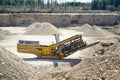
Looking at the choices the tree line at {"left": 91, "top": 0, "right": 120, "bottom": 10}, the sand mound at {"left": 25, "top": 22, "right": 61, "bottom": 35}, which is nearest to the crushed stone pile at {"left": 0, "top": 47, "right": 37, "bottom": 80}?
the sand mound at {"left": 25, "top": 22, "right": 61, "bottom": 35}

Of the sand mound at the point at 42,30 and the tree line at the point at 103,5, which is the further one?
the tree line at the point at 103,5

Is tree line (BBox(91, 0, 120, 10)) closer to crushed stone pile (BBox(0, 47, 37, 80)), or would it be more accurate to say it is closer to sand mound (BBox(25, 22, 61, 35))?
sand mound (BBox(25, 22, 61, 35))

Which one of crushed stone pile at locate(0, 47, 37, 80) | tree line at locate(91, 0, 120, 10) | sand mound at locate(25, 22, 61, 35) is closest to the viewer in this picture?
crushed stone pile at locate(0, 47, 37, 80)

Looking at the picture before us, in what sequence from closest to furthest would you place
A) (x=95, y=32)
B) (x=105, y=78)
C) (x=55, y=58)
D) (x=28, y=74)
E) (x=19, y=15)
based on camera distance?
1. (x=105, y=78)
2. (x=28, y=74)
3. (x=55, y=58)
4. (x=95, y=32)
5. (x=19, y=15)

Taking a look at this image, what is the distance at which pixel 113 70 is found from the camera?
9484 mm

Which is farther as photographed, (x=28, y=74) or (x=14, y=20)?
(x=14, y=20)

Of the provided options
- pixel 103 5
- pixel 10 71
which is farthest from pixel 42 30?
pixel 103 5

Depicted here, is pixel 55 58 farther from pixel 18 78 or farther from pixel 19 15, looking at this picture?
pixel 19 15

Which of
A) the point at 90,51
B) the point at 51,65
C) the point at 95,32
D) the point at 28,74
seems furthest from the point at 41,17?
the point at 28,74

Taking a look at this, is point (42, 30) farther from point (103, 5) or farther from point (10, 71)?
point (103, 5)

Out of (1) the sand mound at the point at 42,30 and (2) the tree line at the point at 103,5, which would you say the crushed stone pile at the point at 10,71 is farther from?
(2) the tree line at the point at 103,5

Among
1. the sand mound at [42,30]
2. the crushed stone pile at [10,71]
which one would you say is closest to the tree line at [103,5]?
the sand mound at [42,30]

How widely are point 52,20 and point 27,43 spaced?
2654cm

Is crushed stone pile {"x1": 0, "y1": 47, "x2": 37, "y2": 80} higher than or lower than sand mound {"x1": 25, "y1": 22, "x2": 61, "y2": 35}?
higher
